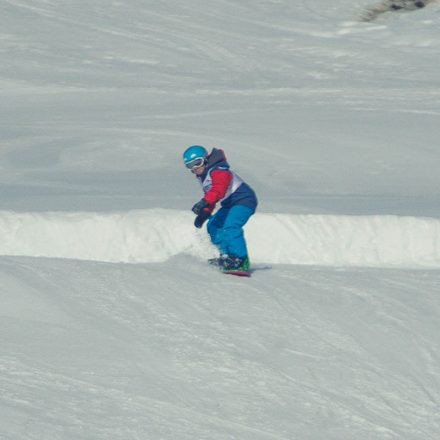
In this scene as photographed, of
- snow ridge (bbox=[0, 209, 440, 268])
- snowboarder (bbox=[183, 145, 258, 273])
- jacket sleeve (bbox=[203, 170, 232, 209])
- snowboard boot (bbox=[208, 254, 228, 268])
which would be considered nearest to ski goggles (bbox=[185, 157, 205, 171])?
snowboarder (bbox=[183, 145, 258, 273])

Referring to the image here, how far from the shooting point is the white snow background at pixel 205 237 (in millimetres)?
6746

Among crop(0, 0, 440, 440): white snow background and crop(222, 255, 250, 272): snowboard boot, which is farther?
crop(222, 255, 250, 272): snowboard boot

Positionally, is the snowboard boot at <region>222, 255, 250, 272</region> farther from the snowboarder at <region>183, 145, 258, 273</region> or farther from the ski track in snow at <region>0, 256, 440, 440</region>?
the ski track in snow at <region>0, 256, 440, 440</region>

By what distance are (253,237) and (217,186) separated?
176cm

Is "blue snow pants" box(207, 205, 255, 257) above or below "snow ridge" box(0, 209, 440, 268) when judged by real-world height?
above

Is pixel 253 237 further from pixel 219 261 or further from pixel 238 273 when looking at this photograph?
pixel 238 273

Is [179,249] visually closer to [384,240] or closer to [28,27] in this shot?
[384,240]

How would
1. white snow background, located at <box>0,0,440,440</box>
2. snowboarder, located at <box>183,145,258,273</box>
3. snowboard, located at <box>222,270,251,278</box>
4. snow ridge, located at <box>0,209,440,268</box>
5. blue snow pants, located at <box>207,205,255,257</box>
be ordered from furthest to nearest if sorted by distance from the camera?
snow ridge, located at <box>0,209,440,268</box>, blue snow pants, located at <box>207,205,255,257</box>, snowboard, located at <box>222,270,251,278</box>, snowboarder, located at <box>183,145,258,273</box>, white snow background, located at <box>0,0,440,440</box>

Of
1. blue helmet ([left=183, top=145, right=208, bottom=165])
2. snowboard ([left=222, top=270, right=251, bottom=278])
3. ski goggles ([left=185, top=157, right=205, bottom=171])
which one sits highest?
blue helmet ([left=183, top=145, right=208, bottom=165])

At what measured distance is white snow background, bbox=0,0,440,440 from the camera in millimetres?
6746

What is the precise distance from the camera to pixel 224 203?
32.2 feet

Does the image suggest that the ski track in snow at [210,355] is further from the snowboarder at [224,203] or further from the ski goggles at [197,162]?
the ski goggles at [197,162]

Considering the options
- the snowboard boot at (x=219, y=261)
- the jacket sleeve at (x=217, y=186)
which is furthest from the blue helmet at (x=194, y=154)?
the snowboard boot at (x=219, y=261)

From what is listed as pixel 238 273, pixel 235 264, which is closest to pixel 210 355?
pixel 238 273
